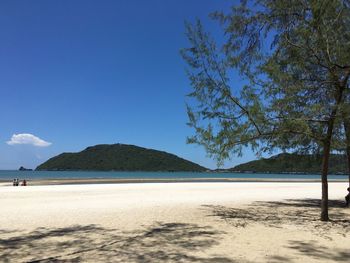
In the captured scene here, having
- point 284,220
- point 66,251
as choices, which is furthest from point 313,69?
point 66,251

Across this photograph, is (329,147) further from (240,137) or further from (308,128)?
(240,137)

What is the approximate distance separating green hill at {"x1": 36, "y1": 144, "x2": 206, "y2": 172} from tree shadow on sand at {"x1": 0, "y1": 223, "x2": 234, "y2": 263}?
5788 inches

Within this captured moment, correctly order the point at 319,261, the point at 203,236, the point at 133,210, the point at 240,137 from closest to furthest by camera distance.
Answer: the point at 319,261
the point at 203,236
the point at 240,137
the point at 133,210

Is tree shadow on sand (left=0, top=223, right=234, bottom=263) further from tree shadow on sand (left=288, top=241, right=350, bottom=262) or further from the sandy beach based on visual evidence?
tree shadow on sand (left=288, top=241, right=350, bottom=262)

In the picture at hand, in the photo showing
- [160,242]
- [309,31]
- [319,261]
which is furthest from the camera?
[309,31]

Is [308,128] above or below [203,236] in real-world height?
above

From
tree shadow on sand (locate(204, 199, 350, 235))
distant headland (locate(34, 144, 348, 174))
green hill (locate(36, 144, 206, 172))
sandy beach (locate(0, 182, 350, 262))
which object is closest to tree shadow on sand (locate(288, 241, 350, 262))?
sandy beach (locate(0, 182, 350, 262))

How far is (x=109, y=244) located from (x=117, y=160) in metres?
157

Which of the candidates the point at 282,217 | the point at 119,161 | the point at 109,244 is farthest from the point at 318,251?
the point at 119,161

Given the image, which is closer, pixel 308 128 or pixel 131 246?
pixel 131 246

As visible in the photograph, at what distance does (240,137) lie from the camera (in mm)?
11695

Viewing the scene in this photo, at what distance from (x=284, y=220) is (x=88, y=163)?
155900mm

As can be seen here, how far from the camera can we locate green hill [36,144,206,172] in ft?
526

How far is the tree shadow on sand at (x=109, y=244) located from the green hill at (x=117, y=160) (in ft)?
482
